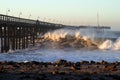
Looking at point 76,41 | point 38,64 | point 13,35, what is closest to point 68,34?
point 76,41

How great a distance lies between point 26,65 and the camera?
18438 mm

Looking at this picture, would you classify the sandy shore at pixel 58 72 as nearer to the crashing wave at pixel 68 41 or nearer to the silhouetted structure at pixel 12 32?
the silhouetted structure at pixel 12 32

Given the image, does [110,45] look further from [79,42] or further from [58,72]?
[58,72]

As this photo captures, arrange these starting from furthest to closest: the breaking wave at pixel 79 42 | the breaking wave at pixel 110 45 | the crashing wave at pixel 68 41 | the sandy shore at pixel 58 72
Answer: the crashing wave at pixel 68 41 → the breaking wave at pixel 79 42 → the breaking wave at pixel 110 45 → the sandy shore at pixel 58 72

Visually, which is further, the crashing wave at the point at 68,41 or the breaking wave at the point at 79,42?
the crashing wave at the point at 68,41

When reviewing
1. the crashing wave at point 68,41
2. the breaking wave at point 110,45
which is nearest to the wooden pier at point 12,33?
the crashing wave at point 68,41

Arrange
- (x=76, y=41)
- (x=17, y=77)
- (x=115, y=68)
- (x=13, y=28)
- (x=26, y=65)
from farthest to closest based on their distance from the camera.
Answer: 1. (x=76, y=41)
2. (x=13, y=28)
3. (x=26, y=65)
4. (x=115, y=68)
5. (x=17, y=77)

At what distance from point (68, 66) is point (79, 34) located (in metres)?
35.1

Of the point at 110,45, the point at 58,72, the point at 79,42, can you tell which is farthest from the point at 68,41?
the point at 58,72

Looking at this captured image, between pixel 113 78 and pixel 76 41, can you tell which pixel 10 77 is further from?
pixel 76 41

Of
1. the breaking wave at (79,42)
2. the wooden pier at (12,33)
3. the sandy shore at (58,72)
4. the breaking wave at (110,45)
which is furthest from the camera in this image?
the breaking wave at (79,42)

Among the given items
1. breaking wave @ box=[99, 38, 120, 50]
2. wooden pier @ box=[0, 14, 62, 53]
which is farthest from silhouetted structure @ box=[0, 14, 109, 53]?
breaking wave @ box=[99, 38, 120, 50]

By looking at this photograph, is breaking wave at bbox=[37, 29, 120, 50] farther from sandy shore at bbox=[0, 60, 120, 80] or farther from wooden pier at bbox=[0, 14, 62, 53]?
sandy shore at bbox=[0, 60, 120, 80]

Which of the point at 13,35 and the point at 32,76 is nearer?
the point at 32,76
